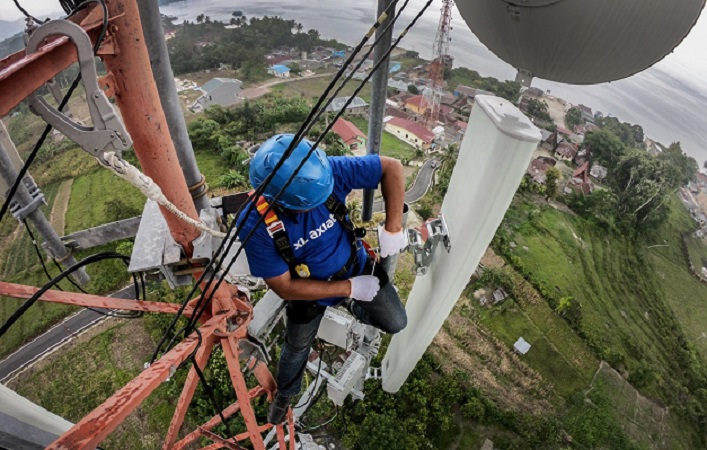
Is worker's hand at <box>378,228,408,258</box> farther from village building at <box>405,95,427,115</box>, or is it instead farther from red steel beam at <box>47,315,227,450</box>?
village building at <box>405,95,427,115</box>

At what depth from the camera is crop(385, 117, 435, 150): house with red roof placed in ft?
96.9

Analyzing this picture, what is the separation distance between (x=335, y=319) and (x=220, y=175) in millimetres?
16814

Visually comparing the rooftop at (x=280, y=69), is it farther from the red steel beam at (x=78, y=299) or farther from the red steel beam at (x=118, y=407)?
the red steel beam at (x=118, y=407)

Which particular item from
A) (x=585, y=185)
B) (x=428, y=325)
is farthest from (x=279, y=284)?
(x=585, y=185)

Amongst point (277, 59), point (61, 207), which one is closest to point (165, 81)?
point (61, 207)

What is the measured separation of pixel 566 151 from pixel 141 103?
1429 inches

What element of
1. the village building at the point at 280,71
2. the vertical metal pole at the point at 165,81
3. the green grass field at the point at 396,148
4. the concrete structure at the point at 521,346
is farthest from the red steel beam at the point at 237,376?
the village building at the point at 280,71

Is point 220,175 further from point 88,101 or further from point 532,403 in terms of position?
point 88,101

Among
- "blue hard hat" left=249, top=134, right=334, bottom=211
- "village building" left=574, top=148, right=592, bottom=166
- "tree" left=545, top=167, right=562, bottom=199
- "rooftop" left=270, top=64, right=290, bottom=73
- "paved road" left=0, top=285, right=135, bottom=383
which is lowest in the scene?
"rooftop" left=270, top=64, right=290, bottom=73

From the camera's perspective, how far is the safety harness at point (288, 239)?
114 inches

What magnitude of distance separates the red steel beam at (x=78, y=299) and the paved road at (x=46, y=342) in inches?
404

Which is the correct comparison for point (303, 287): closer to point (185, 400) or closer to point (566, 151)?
point (185, 400)

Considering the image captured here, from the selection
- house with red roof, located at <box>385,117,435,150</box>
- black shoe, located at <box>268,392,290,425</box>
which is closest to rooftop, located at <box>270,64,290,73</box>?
house with red roof, located at <box>385,117,435,150</box>

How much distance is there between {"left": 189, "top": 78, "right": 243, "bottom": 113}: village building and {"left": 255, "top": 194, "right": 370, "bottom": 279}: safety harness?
118ft
